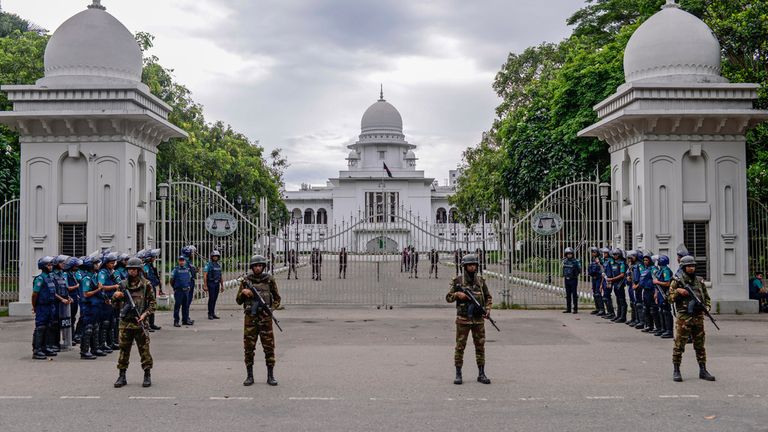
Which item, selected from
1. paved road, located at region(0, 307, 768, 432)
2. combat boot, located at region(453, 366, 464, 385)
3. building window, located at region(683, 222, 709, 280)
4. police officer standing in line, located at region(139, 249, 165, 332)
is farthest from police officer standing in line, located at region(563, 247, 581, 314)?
police officer standing in line, located at region(139, 249, 165, 332)

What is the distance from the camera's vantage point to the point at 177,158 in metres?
27.4

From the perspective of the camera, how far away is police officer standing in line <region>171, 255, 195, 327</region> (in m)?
14.2

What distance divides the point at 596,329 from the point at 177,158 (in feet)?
60.4

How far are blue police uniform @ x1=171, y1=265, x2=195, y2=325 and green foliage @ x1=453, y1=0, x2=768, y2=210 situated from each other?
9.56m

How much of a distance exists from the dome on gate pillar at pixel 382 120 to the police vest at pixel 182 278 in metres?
55.3

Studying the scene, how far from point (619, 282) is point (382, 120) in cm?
5635

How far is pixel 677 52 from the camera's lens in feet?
52.9

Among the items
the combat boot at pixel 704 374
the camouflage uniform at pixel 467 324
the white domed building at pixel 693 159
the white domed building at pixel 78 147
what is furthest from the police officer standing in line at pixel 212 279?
the combat boot at pixel 704 374

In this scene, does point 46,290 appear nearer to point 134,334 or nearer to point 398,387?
point 134,334

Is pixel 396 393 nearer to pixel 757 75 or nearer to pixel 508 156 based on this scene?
pixel 757 75

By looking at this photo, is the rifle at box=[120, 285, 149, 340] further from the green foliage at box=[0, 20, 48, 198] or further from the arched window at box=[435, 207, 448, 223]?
the arched window at box=[435, 207, 448, 223]

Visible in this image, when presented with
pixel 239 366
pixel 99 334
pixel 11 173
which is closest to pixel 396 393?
pixel 239 366

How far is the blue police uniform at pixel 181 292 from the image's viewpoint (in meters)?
14.2

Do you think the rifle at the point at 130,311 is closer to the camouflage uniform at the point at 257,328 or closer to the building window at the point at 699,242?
the camouflage uniform at the point at 257,328
